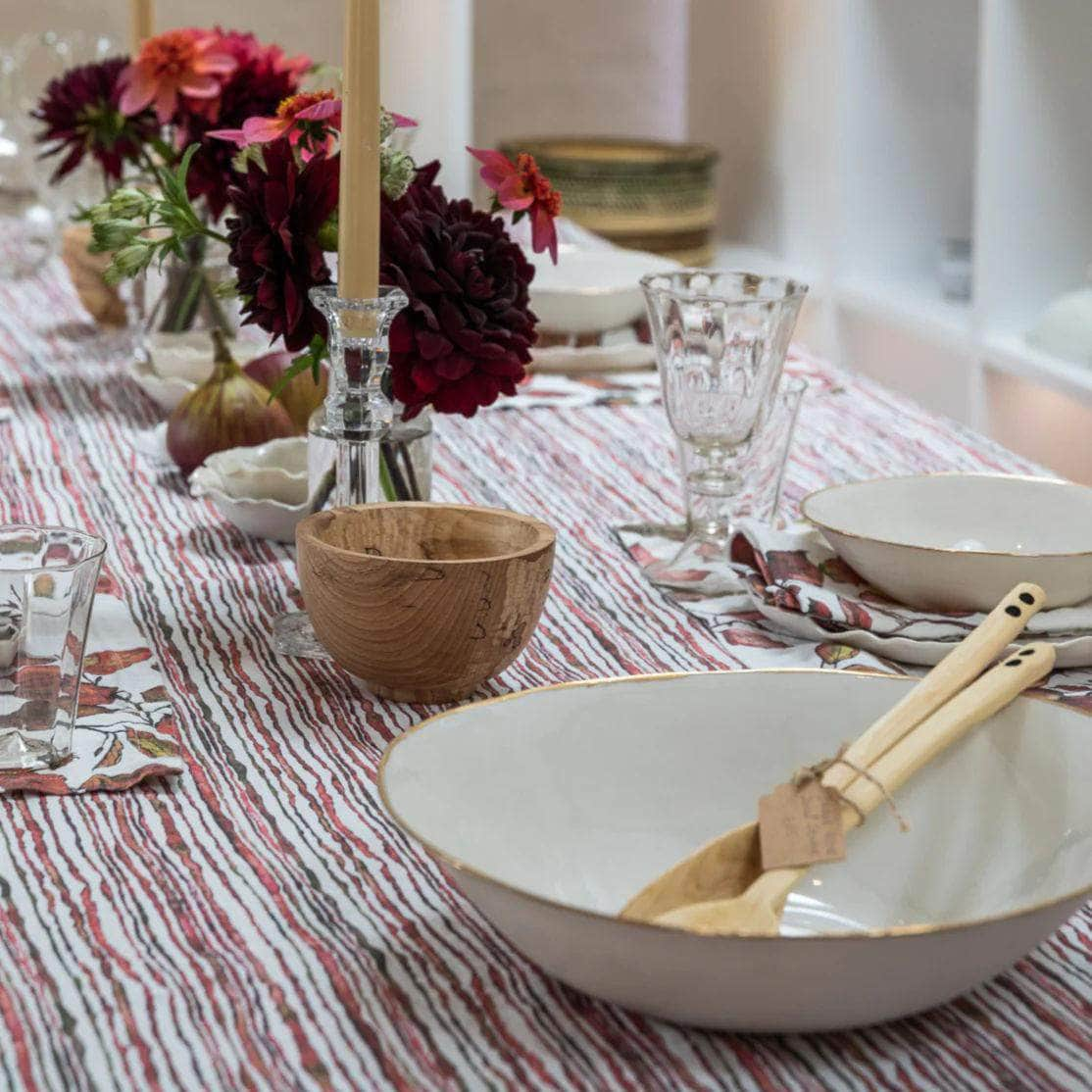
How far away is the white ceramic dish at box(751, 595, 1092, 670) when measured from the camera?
861 millimetres

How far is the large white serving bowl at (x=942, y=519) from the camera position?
0.92 metres

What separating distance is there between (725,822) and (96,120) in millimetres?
1159

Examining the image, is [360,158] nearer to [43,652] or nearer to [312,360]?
[312,360]

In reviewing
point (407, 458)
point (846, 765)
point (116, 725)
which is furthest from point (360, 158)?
point (846, 765)

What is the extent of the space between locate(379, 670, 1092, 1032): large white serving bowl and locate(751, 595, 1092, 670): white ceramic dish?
179 mm

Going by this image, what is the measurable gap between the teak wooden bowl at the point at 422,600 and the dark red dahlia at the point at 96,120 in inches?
34.0

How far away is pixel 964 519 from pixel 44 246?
4.60 ft

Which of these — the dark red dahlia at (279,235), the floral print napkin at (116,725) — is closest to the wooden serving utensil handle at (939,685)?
the floral print napkin at (116,725)

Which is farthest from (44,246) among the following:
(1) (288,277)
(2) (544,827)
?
(2) (544,827)

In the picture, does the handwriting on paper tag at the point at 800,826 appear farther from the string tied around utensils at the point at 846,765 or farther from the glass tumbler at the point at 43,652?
the glass tumbler at the point at 43,652

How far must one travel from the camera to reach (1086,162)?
2.21 metres

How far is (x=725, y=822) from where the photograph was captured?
68 centimetres

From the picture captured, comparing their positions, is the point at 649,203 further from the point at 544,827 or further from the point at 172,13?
the point at 544,827

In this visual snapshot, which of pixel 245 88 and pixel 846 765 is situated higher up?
pixel 245 88
